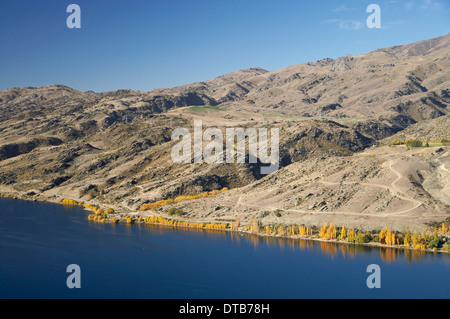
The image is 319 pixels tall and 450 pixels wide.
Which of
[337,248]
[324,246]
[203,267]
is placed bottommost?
[203,267]

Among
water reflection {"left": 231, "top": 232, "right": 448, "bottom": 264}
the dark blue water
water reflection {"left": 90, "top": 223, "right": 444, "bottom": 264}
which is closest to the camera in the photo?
the dark blue water

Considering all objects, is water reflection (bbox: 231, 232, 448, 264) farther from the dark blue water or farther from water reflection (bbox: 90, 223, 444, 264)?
the dark blue water

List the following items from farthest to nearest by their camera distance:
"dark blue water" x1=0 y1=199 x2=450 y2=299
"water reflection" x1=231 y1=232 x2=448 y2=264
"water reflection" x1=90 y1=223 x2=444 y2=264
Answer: "water reflection" x1=90 y1=223 x2=444 y2=264 < "water reflection" x1=231 y1=232 x2=448 y2=264 < "dark blue water" x1=0 y1=199 x2=450 y2=299

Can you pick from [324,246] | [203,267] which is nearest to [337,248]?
[324,246]

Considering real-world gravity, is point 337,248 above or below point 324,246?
below

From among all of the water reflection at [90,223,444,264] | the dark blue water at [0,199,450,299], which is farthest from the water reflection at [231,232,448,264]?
the dark blue water at [0,199,450,299]

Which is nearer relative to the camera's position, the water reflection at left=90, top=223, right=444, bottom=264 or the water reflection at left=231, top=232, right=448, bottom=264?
the water reflection at left=231, top=232, right=448, bottom=264

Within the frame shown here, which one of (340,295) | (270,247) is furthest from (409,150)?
(340,295)

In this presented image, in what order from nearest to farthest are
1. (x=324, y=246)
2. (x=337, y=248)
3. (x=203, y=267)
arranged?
(x=203, y=267)
(x=337, y=248)
(x=324, y=246)

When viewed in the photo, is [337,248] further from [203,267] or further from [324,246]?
[203,267]

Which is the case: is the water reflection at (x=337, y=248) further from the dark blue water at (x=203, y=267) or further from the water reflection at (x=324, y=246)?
the dark blue water at (x=203, y=267)
